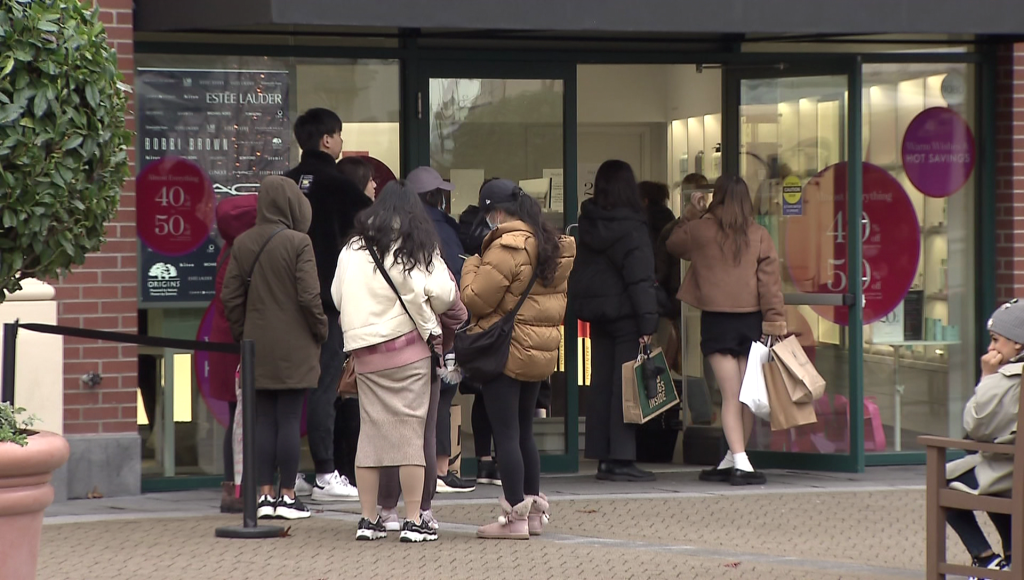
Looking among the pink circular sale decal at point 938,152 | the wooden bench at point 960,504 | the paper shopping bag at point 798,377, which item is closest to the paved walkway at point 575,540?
the paper shopping bag at point 798,377

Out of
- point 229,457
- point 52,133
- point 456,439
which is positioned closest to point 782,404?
point 456,439

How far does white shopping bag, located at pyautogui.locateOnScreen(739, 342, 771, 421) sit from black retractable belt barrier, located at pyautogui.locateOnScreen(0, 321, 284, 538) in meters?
3.14

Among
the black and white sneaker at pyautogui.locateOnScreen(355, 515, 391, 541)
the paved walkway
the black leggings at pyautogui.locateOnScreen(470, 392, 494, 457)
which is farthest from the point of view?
the black leggings at pyautogui.locateOnScreen(470, 392, 494, 457)

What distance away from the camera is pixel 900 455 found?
10180mm

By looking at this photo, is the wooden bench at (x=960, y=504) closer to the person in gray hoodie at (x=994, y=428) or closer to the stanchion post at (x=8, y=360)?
the person in gray hoodie at (x=994, y=428)

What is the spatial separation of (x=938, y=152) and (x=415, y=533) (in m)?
4.85

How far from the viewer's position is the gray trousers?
24.6 feet

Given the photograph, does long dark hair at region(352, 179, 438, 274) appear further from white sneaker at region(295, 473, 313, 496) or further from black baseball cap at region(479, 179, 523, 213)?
white sneaker at region(295, 473, 313, 496)

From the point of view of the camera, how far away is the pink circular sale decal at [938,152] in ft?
33.4

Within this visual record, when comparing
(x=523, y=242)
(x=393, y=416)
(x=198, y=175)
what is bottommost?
(x=393, y=416)

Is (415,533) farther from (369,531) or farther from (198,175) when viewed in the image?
(198,175)

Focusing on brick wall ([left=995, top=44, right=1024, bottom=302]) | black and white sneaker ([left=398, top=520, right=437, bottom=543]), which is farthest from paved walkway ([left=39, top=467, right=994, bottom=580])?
brick wall ([left=995, top=44, right=1024, bottom=302])

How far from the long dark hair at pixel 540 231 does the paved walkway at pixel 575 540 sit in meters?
1.33

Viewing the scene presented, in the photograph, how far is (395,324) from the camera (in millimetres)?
7223
